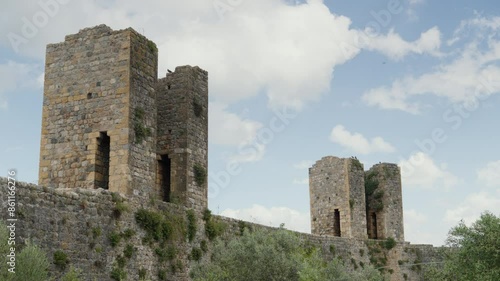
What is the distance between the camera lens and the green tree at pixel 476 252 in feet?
80.8

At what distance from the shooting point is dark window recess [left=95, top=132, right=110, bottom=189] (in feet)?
68.7

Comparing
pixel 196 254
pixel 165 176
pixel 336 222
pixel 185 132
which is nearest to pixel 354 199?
pixel 336 222

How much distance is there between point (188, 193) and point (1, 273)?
10458 millimetres

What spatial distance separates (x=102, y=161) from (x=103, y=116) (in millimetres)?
1415

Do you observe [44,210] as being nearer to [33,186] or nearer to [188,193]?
[33,186]

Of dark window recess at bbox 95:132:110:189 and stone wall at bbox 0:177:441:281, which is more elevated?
dark window recess at bbox 95:132:110:189

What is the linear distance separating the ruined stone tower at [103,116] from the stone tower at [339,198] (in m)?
14.6

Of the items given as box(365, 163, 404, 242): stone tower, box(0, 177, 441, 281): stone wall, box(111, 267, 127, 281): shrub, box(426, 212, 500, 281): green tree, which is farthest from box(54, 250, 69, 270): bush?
box(365, 163, 404, 242): stone tower

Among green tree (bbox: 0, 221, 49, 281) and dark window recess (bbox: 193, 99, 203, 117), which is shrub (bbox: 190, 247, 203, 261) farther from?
green tree (bbox: 0, 221, 49, 281)

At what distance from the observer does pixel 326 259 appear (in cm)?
3080

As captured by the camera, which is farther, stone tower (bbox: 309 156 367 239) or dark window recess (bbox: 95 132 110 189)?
stone tower (bbox: 309 156 367 239)

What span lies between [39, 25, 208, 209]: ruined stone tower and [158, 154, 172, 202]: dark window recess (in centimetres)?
93

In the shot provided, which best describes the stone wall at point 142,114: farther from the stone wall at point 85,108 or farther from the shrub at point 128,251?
the shrub at point 128,251

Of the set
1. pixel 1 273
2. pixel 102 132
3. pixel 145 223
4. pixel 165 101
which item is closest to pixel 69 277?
pixel 1 273
